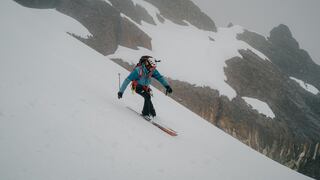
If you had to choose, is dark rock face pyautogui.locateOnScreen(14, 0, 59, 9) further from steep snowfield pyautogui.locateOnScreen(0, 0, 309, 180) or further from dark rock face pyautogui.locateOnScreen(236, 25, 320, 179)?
dark rock face pyautogui.locateOnScreen(236, 25, 320, 179)

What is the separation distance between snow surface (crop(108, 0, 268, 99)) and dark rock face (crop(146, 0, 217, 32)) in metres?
1.92

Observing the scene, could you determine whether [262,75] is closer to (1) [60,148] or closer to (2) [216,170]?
(2) [216,170]

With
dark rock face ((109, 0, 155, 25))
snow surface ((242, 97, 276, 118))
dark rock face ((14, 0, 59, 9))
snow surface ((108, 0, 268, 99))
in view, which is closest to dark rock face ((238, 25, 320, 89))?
snow surface ((108, 0, 268, 99))

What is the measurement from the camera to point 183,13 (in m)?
54.6

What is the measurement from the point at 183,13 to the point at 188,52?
1843 centimetres

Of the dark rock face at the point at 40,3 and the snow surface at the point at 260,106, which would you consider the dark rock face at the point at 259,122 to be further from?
the dark rock face at the point at 40,3

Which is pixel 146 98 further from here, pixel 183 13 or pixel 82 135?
pixel 183 13

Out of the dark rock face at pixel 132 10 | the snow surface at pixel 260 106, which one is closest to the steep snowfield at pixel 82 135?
the snow surface at pixel 260 106

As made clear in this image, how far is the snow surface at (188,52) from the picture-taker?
31.7 metres

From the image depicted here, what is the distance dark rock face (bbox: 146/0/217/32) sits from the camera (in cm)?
5223

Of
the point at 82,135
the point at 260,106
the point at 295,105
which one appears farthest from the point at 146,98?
the point at 295,105

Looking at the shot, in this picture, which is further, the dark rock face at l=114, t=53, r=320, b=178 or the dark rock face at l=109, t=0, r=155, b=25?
the dark rock face at l=109, t=0, r=155, b=25

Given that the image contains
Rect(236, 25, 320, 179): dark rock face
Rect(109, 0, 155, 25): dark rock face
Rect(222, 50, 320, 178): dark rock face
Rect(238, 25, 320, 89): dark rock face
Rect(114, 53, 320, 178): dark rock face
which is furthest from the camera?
Rect(238, 25, 320, 89): dark rock face

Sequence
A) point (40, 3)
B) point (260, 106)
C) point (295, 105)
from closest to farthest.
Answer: point (40, 3) → point (260, 106) → point (295, 105)
